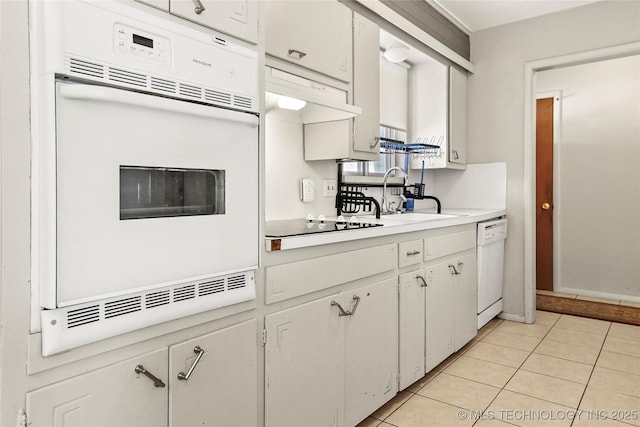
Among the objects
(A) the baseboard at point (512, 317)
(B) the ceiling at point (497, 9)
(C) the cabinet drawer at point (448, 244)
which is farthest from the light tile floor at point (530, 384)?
(B) the ceiling at point (497, 9)

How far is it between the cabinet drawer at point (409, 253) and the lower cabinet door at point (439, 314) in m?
0.14

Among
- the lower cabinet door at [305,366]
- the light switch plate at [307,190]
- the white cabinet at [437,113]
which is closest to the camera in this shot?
the lower cabinet door at [305,366]

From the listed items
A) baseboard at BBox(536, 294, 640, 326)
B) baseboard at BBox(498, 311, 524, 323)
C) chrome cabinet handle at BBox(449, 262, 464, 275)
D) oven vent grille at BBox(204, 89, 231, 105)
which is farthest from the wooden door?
oven vent grille at BBox(204, 89, 231, 105)

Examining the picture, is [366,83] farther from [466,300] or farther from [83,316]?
[83,316]

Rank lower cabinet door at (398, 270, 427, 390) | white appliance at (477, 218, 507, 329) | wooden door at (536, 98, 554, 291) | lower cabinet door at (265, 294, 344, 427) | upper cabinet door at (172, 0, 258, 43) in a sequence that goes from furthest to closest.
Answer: wooden door at (536, 98, 554, 291) → white appliance at (477, 218, 507, 329) → lower cabinet door at (398, 270, 427, 390) → lower cabinet door at (265, 294, 344, 427) → upper cabinet door at (172, 0, 258, 43)

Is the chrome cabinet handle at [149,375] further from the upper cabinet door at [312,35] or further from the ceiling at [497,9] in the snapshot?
the ceiling at [497,9]

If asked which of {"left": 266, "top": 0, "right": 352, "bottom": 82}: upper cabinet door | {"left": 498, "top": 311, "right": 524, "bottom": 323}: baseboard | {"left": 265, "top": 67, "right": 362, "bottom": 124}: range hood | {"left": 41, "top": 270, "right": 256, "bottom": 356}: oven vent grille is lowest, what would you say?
{"left": 498, "top": 311, "right": 524, "bottom": 323}: baseboard

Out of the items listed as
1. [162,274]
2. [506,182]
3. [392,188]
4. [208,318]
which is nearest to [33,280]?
[162,274]

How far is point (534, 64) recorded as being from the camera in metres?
3.50

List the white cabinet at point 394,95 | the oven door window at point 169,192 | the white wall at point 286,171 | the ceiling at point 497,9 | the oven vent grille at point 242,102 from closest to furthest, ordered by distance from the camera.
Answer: the oven door window at point 169,192 → the oven vent grille at point 242,102 → the white wall at point 286,171 → the ceiling at point 497,9 → the white cabinet at point 394,95

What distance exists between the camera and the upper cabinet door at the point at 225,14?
114 cm

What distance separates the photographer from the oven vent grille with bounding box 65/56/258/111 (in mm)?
921

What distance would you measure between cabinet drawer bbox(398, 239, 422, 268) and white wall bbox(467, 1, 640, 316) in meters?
1.71

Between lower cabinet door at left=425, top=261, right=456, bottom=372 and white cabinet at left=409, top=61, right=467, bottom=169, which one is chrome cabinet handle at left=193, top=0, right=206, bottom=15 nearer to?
lower cabinet door at left=425, top=261, right=456, bottom=372
